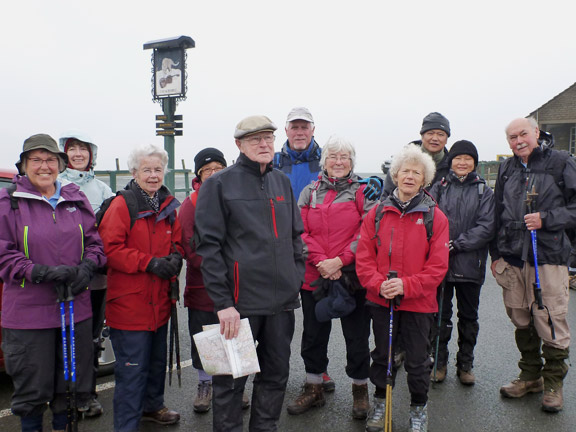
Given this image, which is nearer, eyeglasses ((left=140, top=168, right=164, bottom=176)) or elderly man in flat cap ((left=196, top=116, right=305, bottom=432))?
elderly man in flat cap ((left=196, top=116, right=305, bottom=432))

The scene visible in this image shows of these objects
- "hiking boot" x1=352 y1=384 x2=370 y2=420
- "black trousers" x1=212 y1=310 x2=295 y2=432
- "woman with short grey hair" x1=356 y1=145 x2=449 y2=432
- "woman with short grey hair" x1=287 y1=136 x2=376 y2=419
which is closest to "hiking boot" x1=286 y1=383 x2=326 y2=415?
"woman with short grey hair" x1=287 y1=136 x2=376 y2=419

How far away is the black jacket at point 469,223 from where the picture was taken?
3676 mm

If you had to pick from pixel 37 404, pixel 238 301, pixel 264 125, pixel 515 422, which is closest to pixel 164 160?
pixel 264 125

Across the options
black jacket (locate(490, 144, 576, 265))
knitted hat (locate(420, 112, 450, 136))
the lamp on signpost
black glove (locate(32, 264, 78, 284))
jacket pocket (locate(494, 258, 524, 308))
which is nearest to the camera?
black glove (locate(32, 264, 78, 284))

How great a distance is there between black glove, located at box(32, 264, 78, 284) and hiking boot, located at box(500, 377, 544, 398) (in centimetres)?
345

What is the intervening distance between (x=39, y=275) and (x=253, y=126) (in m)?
1.55

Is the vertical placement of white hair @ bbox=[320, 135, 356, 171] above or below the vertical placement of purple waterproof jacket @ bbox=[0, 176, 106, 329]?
above

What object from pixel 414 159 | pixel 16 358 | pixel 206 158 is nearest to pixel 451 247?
pixel 414 159

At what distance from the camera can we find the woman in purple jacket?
2.66 m

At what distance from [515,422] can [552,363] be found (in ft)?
1.93

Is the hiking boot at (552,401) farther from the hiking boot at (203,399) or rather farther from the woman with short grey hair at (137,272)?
the woman with short grey hair at (137,272)

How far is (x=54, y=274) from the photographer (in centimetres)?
264

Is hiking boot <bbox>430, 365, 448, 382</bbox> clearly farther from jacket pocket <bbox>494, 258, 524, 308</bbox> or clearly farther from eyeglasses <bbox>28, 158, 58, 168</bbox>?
eyeglasses <bbox>28, 158, 58, 168</bbox>

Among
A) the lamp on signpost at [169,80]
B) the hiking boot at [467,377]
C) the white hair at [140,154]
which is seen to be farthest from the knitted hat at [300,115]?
the lamp on signpost at [169,80]
